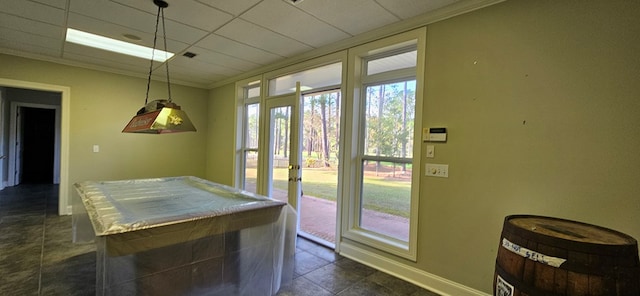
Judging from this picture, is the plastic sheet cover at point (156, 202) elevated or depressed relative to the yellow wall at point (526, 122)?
depressed

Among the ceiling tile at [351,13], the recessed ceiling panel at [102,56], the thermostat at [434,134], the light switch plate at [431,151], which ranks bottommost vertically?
the light switch plate at [431,151]

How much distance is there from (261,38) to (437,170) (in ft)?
7.33

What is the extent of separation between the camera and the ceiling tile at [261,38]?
2729 mm

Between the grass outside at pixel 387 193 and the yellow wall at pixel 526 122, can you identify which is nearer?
the yellow wall at pixel 526 122

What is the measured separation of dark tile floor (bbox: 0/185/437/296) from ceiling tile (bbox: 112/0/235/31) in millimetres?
2343

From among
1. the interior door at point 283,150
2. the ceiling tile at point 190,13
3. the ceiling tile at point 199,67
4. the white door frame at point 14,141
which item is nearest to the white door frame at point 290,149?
the interior door at point 283,150

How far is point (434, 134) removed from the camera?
236 cm

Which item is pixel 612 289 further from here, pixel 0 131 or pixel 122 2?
pixel 0 131

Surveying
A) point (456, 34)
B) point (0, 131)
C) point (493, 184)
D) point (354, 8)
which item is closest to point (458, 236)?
point (493, 184)

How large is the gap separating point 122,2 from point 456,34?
2746mm

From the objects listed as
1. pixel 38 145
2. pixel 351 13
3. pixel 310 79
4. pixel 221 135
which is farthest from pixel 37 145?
pixel 351 13

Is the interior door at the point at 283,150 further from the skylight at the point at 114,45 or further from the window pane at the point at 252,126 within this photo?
the skylight at the point at 114,45

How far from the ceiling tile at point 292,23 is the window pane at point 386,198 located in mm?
1399

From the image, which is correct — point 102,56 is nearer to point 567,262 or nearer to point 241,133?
point 241,133
